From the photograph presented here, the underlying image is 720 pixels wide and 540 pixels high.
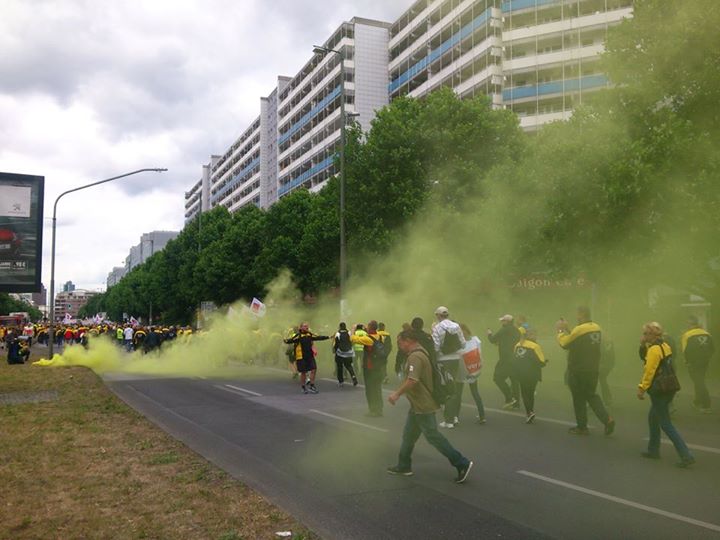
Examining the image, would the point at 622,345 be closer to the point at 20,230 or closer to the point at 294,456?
the point at 294,456

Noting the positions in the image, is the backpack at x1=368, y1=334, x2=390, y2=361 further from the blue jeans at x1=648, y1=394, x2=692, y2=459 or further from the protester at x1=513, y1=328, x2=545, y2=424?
the blue jeans at x1=648, y1=394, x2=692, y2=459

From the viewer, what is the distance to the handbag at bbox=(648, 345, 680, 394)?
23.2ft

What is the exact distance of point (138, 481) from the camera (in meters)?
6.32

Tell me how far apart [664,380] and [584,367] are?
4.78 ft

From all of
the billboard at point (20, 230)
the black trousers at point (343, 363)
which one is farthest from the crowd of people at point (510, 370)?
the billboard at point (20, 230)

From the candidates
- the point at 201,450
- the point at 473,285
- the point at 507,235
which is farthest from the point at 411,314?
the point at 201,450

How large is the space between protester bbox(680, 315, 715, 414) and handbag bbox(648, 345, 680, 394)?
430 cm

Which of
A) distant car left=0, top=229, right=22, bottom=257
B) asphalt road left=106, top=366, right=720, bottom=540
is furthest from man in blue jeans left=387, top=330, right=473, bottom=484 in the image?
distant car left=0, top=229, right=22, bottom=257

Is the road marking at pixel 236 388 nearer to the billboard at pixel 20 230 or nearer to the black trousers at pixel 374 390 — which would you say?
the black trousers at pixel 374 390

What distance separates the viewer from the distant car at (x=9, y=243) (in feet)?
57.6

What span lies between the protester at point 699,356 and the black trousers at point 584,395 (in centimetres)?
341

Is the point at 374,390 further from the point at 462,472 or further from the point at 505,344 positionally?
the point at 462,472

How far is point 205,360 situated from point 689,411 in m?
16.5

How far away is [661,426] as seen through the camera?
23.2ft
